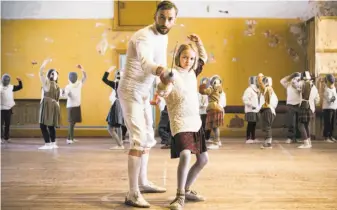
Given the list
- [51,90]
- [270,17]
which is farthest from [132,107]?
[270,17]

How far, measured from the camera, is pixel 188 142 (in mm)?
3070

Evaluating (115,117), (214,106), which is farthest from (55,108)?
(214,106)

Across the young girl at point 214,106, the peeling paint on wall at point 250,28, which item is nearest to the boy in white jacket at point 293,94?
the young girl at point 214,106

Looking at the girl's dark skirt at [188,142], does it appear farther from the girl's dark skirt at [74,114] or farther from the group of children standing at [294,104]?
the girl's dark skirt at [74,114]

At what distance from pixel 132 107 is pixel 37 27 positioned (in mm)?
6787

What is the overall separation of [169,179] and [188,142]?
4.14ft

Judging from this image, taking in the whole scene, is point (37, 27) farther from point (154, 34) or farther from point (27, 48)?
point (154, 34)

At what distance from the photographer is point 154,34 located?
10.2 ft

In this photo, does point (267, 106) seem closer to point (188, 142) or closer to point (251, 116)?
point (251, 116)

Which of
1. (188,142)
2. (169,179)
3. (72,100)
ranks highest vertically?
(72,100)

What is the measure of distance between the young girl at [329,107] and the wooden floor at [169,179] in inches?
56.1

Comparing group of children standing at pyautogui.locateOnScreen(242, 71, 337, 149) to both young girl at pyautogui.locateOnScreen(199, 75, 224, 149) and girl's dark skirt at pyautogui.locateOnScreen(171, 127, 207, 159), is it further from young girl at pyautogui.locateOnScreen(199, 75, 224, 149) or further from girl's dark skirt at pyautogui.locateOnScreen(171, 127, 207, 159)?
girl's dark skirt at pyautogui.locateOnScreen(171, 127, 207, 159)

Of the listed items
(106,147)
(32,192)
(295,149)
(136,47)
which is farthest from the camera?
(106,147)

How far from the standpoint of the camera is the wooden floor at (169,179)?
327cm
